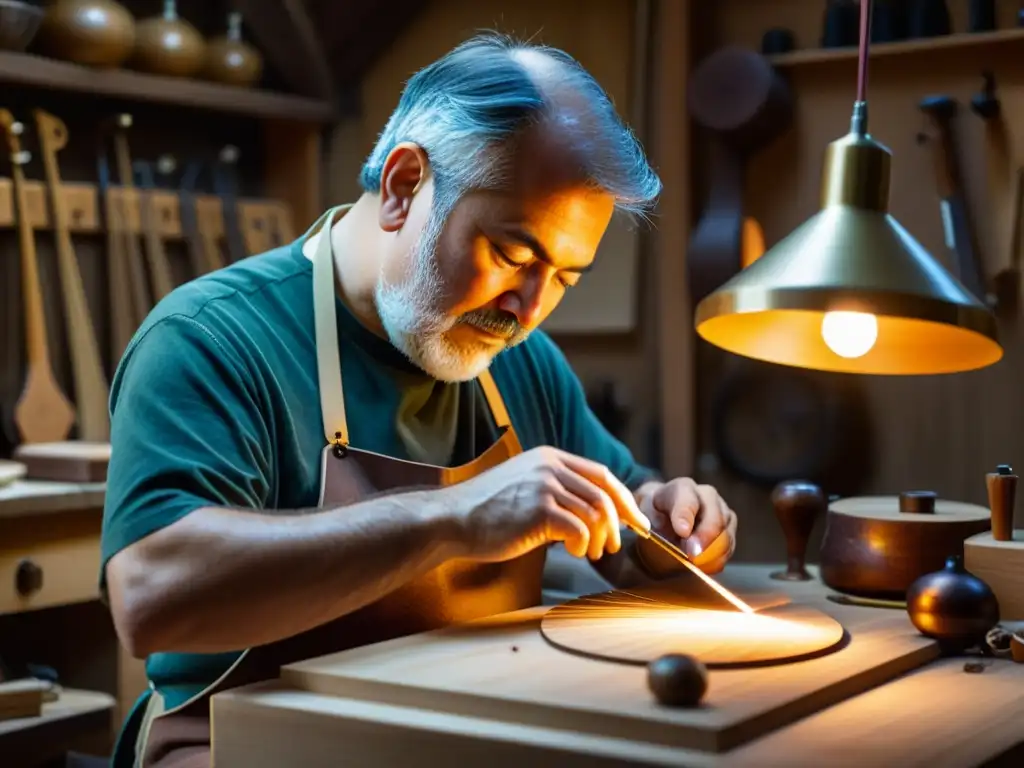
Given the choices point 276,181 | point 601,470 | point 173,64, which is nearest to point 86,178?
point 173,64

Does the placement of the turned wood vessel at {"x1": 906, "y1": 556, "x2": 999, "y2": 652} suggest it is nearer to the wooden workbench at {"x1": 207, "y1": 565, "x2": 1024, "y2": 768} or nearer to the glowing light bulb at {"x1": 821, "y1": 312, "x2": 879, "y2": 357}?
the wooden workbench at {"x1": 207, "y1": 565, "x2": 1024, "y2": 768}

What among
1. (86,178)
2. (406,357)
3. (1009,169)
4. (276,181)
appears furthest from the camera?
(276,181)

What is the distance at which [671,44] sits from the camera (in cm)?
347

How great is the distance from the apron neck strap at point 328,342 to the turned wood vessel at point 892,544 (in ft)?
2.55

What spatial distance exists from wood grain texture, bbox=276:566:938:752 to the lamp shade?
0.43 m

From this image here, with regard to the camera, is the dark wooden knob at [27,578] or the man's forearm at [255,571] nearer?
the man's forearm at [255,571]

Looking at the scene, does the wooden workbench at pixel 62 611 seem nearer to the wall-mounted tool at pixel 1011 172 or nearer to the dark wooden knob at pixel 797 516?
the dark wooden knob at pixel 797 516

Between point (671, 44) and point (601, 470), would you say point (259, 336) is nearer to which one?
point (601, 470)

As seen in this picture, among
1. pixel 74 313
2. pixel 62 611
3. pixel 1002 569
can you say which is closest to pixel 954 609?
pixel 1002 569

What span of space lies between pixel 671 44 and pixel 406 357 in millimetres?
1736

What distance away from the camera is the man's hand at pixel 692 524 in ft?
6.81

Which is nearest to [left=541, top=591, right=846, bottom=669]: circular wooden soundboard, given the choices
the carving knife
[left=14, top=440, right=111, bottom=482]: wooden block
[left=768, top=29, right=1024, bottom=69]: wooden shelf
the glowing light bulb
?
the carving knife

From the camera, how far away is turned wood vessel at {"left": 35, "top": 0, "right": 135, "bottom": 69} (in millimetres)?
3271

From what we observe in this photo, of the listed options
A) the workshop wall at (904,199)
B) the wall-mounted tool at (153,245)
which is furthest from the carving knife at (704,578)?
the wall-mounted tool at (153,245)
